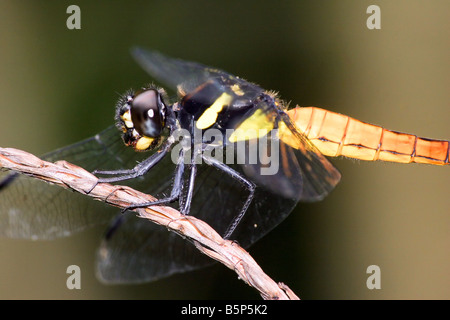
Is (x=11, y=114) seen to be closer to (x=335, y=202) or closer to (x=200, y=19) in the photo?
(x=200, y=19)

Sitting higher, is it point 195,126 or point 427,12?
point 427,12

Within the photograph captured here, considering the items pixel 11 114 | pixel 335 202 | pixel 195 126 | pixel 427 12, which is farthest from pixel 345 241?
pixel 11 114

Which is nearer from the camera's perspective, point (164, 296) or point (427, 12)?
point (164, 296)

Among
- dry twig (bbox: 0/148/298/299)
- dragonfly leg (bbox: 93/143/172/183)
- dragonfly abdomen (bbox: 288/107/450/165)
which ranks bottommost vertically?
dry twig (bbox: 0/148/298/299)

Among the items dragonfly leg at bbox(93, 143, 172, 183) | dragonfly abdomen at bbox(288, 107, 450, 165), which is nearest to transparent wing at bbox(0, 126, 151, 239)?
dragonfly leg at bbox(93, 143, 172, 183)

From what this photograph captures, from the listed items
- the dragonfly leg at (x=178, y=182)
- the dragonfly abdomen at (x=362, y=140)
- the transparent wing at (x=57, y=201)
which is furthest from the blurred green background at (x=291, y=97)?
the dragonfly leg at (x=178, y=182)

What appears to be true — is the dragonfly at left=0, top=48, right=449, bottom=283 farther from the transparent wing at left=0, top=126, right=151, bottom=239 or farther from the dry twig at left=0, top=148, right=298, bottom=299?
the dry twig at left=0, top=148, right=298, bottom=299

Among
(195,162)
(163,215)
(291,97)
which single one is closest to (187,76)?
(195,162)
